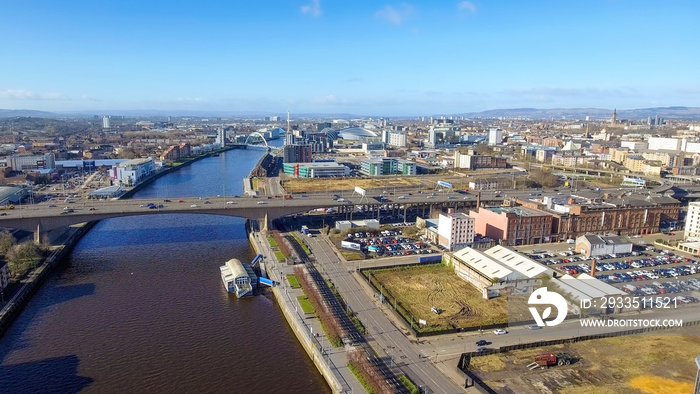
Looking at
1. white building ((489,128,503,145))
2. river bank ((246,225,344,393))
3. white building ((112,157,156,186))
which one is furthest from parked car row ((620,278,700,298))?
white building ((489,128,503,145))

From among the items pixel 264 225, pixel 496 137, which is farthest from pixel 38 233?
pixel 496 137

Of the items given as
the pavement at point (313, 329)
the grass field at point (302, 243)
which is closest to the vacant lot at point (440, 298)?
the pavement at point (313, 329)

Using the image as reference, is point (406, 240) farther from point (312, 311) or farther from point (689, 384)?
point (689, 384)

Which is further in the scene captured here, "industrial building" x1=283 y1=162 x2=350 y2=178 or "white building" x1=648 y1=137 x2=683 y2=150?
"white building" x1=648 y1=137 x2=683 y2=150

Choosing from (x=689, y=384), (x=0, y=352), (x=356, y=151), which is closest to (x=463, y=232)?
(x=689, y=384)

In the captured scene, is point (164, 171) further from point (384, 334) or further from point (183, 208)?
point (384, 334)

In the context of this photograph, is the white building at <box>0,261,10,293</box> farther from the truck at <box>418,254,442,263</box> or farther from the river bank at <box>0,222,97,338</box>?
the truck at <box>418,254,442,263</box>
